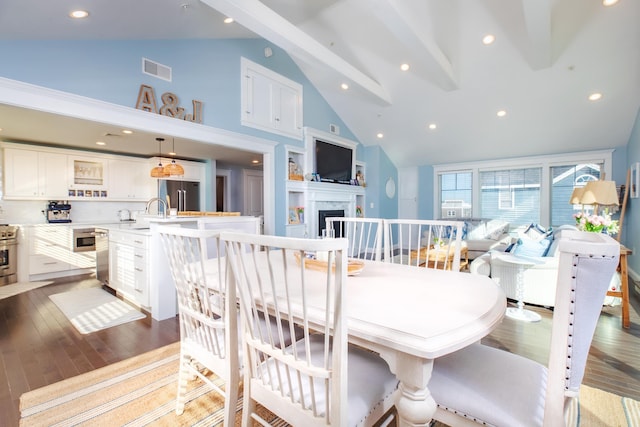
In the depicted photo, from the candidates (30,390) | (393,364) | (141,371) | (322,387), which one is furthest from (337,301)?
(30,390)

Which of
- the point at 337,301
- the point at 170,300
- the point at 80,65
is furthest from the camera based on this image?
the point at 170,300

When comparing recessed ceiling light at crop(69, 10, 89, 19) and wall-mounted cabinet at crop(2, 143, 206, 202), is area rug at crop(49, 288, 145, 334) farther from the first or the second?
recessed ceiling light at crop(69, 10, 89, 19)

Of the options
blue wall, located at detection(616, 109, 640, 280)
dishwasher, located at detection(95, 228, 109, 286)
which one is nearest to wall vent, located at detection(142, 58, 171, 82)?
dishwasher, located at detection(95, 228, 109, 286)

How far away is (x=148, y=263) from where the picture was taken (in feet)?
9.87

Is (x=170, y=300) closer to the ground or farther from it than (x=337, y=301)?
closer to the ground

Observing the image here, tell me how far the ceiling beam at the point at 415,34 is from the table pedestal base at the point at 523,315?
3.15m

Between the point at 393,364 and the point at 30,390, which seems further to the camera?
the point at 30,390

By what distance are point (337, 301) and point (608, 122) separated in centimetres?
630

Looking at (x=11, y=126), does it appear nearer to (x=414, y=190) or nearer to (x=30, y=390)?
(x=30, y=390)

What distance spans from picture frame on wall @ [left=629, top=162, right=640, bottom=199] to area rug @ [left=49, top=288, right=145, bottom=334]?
672 cm

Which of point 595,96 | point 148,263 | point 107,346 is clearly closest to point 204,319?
point 107,346

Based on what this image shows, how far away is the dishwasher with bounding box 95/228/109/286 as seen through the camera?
12.6 ft

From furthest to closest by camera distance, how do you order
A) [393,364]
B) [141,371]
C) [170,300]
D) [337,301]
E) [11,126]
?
[11,126] → [170,300] → [141,371] → [393,364] → [337,301]

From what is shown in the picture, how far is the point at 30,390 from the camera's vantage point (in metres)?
1.82
